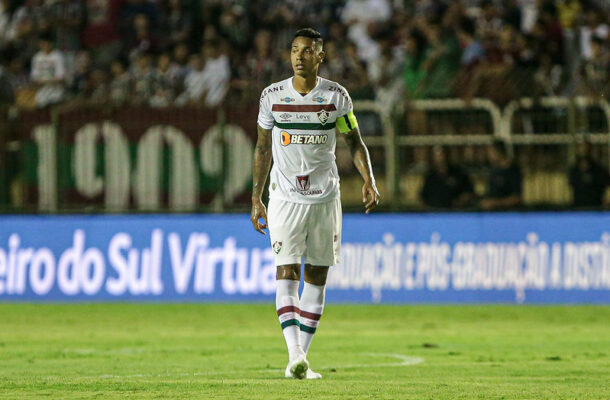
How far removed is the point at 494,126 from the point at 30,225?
6.91 m

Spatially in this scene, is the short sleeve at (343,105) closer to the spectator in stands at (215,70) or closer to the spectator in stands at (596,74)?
the spectator in stands at (596,74)

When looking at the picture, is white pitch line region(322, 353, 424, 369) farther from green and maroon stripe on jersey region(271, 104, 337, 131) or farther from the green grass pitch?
green and maroon stripe on jersey region(271, 104, 337, 131)

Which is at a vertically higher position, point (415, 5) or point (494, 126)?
point (415, 5)

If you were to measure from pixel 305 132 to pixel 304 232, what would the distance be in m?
0.73

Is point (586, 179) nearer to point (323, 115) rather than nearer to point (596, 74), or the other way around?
point (596, 74)

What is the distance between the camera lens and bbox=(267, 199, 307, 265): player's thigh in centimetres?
919

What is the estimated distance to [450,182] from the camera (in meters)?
18.0

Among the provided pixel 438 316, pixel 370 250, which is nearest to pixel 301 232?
pixel 438 316

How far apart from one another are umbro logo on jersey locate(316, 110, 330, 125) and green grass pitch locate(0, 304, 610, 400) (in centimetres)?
187

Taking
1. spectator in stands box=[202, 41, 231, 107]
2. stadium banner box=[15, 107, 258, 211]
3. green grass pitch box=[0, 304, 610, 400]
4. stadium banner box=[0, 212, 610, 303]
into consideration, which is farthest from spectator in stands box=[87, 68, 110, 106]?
green grass pitch box=[0, 304, 610, 400]

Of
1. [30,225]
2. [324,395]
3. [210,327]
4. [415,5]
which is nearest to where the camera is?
[324,395]

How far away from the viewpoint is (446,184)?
58.9ft

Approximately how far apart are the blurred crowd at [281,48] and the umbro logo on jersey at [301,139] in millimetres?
9053

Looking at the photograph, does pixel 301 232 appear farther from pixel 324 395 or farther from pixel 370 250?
pixel 370 250
